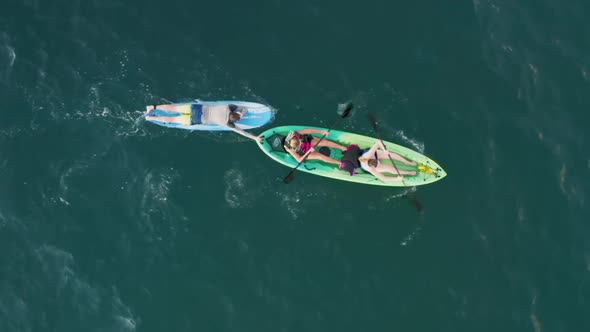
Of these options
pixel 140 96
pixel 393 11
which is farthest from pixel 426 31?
pixel 140 96

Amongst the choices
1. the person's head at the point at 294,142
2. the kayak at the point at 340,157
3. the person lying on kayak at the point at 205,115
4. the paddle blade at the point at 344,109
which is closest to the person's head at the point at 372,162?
the kayak at the point at 340,157

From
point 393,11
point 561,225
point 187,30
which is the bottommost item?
point 561,225

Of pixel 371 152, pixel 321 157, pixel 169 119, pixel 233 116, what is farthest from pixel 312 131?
pixel 169 119

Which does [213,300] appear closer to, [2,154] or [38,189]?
[38,189]

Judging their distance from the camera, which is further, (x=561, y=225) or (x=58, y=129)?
(x=58, y=129)

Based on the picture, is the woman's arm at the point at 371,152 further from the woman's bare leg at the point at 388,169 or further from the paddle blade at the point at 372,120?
the paddle blade at the point at 372,120

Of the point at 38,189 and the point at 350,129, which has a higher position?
the point at 350,129

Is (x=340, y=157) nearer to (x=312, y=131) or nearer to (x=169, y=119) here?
(x=312, y=131)

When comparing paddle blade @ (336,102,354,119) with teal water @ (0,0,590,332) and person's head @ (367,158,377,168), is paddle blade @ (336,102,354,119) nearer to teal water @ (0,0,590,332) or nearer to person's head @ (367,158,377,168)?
teal water @ (0,0,590,332)
